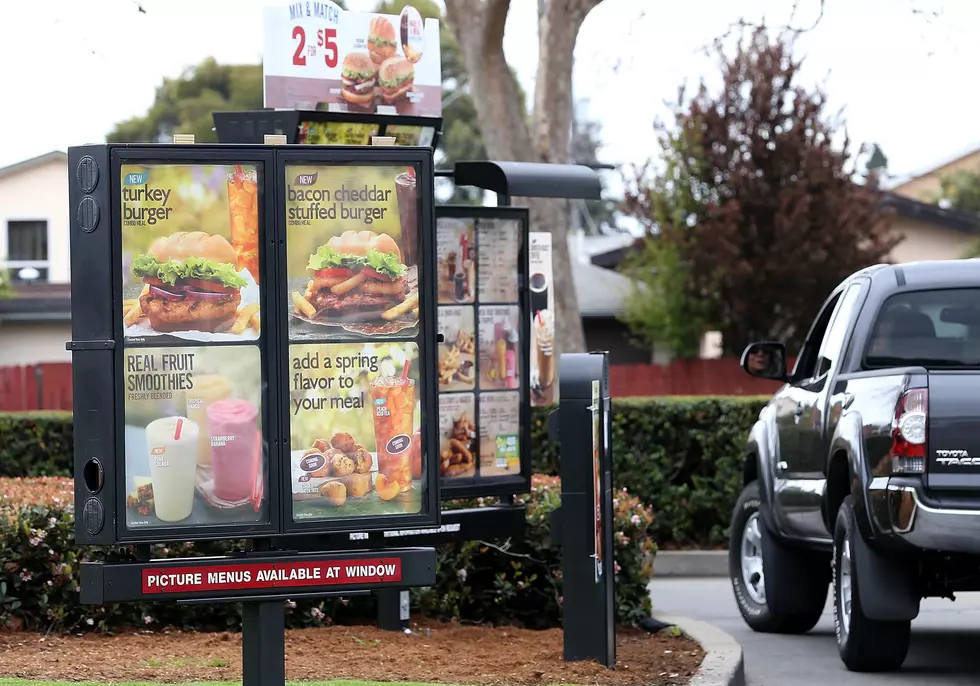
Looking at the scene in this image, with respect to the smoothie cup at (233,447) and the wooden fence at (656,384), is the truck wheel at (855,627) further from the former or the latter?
the wooden fence at (656,384)

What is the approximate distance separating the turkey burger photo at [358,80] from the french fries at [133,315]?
443 centimetres

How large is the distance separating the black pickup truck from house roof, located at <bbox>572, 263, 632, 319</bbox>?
80.4 ft

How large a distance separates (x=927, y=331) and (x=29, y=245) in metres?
39.6

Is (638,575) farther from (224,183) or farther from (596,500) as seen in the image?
(224,183)

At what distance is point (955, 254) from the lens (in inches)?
1583

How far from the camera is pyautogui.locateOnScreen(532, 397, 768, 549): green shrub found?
51.3ft

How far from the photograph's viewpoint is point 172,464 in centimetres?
581

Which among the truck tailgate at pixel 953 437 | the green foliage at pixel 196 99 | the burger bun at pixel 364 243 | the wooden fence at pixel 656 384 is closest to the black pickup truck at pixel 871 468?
the truck tailgate at pixel 953 437

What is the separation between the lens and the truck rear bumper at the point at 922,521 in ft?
24.5

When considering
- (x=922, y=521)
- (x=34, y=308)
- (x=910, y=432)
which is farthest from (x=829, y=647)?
(x=34, y=308)

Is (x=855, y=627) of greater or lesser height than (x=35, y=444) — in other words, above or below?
below

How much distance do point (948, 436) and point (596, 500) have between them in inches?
68.0

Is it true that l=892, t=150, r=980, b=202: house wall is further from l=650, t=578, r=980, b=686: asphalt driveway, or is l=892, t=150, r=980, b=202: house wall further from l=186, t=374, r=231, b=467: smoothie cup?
l=186, t=374, r=231, b=467: smoothie cup

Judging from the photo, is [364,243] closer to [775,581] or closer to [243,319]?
[243,319]
